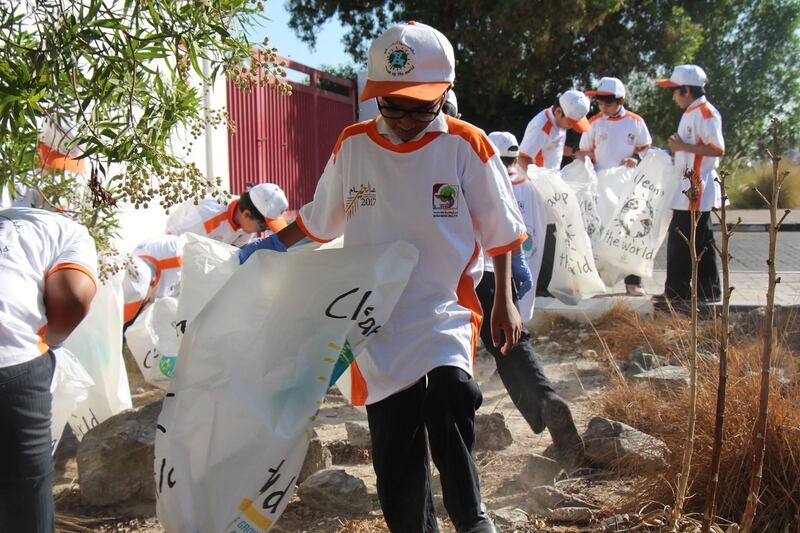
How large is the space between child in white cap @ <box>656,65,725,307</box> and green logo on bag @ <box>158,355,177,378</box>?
4.09 m

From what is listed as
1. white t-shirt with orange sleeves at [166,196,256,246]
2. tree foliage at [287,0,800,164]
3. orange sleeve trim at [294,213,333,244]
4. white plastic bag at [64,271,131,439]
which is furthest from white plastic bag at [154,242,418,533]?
tree foliage at [287,0,800,164]

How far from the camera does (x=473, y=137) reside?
310 cm

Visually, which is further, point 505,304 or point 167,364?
point 167,364

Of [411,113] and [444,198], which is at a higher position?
[411,113]

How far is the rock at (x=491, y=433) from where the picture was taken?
4.74m

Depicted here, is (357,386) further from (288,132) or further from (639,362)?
(288,132)

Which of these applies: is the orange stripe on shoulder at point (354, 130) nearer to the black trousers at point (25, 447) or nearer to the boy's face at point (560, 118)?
the black trousers at point (25, 447)

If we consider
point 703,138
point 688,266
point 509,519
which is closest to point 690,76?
point 703,138

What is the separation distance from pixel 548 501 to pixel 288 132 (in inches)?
412

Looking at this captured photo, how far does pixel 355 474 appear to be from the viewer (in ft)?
14.7

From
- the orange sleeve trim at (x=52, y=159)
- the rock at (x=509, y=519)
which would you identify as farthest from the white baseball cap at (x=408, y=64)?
the rock at (x=509, y=519)

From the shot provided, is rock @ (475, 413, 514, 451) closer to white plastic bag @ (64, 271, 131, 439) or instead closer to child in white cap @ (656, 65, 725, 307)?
white plastic bag @ (64, 271, 131, 439)

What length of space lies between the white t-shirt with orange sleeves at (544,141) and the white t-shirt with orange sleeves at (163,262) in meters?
3.47

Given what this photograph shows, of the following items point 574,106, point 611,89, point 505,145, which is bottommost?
point 505,145
